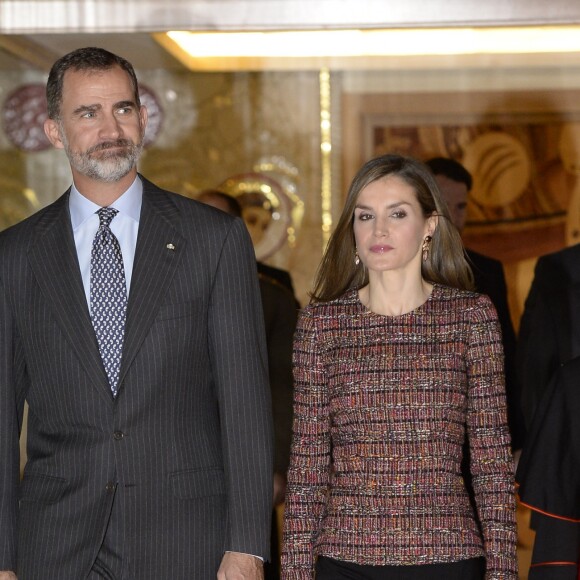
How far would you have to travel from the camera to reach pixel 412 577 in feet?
10.2

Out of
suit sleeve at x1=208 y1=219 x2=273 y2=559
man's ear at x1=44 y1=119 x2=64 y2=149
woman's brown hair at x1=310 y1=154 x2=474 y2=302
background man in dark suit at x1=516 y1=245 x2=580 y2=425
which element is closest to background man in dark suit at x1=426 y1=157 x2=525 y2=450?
background man in dark suit at x1=516 y1=245 x2=580 y2=425

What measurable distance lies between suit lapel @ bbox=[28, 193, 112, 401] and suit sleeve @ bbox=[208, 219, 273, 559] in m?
0.31

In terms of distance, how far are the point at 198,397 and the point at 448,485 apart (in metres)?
0.67

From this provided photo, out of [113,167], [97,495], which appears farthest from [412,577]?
[113,167]

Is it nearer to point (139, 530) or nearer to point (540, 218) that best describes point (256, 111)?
point (540, 218)

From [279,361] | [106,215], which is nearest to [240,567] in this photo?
[106,215]

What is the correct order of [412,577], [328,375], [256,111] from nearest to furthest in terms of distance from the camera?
[412,577] < [328,375] < [256,111]

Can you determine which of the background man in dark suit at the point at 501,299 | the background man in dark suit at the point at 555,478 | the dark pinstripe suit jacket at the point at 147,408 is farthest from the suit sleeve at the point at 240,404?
the background man in dark suit at the point at 501,299

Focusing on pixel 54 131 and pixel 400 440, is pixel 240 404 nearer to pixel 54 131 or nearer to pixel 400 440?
pixel 400 440

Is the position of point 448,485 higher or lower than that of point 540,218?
lower

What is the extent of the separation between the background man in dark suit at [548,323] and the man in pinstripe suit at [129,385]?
1448 mm

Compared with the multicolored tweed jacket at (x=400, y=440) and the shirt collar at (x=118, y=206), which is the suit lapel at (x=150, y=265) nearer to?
the shirt collar at (x=118, y=206)

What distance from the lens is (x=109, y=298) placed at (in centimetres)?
318

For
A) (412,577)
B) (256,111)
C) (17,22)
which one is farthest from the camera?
(256,111)
